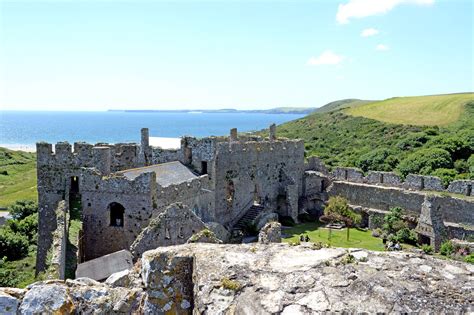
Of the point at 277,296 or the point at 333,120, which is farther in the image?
the point at 333,120

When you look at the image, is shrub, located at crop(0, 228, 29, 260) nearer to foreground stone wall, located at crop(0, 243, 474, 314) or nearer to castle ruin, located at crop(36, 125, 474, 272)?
castle ruin, located at crop(36, 125, 474, 272)

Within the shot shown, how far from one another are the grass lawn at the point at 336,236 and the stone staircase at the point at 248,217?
6.15 ft

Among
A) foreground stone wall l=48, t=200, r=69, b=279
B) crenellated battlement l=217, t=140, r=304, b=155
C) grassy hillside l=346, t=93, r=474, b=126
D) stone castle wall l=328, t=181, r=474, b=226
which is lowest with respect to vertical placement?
stone castle wall l=328, t=181, r=474, b=226

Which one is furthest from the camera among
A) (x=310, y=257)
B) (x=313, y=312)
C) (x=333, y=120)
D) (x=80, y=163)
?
(x=333, y=120)

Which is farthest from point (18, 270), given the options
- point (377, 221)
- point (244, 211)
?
A: point (377, 221)

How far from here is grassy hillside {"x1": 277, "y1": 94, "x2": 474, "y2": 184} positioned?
46250 millimetres

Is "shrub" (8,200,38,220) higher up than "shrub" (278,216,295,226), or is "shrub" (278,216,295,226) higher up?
"shrub" (278,216,295,226)

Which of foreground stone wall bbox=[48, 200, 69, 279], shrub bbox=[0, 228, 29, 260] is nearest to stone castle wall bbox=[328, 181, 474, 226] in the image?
foreground stone wall bbox=[48, 200, 69, 279]

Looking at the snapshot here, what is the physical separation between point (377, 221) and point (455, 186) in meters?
4.89

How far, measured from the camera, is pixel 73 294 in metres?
4.85

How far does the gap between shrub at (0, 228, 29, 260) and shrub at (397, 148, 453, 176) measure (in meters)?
30.5

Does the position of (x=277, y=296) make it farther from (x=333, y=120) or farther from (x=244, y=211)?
(x=333, y=120)

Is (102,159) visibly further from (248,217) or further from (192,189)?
(248,217)

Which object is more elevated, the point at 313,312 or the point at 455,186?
the point at 313,312
